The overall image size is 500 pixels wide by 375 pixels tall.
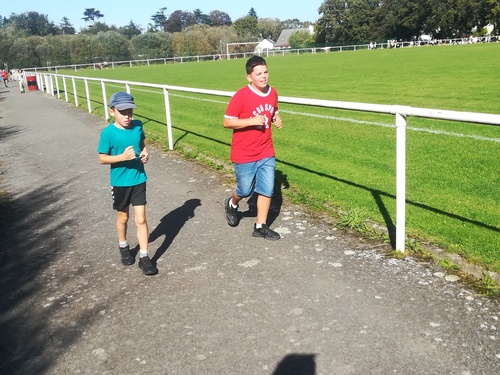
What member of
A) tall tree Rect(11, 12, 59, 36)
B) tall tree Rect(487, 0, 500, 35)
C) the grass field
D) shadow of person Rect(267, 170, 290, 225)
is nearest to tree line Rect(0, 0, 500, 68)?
tall tree Rect(487, 0, 500, 35)

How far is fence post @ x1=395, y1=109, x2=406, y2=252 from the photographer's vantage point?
4406 millimetres

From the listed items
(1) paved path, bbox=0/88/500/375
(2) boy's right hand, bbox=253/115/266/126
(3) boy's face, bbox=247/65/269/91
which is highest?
(3) boy's face, bbox=247/65/269/91

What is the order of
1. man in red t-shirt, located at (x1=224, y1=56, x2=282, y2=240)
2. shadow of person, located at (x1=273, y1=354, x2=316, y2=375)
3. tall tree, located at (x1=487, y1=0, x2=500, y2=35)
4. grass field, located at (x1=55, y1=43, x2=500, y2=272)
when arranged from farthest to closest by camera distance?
tall tree, located at (x1=487, y1=0, x2=500, y2=35) < grass field, located at (x1=55, y1=43, x2=500, y2=272) < man in red t-shirt, located at (x1=224, y1=56, x2=282, y2=240) < shadow of person, located at (x1=273, y1=354, x2=316, y2=375)

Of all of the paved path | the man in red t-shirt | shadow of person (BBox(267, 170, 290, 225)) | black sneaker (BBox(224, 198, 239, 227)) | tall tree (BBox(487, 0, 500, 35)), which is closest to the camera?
the paved path

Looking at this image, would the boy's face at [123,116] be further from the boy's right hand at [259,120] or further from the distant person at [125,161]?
the boy's right hand at [259,120]

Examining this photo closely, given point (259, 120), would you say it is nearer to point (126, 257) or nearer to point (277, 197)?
point (126, 257)

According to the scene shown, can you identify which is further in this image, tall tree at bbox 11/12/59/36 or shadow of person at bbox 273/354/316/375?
tall tree at bbox 11/12/59/36

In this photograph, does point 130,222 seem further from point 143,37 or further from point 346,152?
point 143,37

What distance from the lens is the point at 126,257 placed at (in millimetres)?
4773

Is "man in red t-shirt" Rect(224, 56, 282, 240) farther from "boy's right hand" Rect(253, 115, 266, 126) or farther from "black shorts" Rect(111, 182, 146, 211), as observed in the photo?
"black shorts" Rect(111, 182, 146, 211)

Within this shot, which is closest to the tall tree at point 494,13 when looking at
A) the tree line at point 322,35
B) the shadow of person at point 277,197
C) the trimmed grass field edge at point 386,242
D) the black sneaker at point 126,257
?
the tree line at point 322,35

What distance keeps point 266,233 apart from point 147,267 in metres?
1.27

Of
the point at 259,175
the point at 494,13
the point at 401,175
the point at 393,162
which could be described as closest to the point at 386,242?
the point at 401,175

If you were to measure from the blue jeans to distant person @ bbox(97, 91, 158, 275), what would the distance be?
103cm
